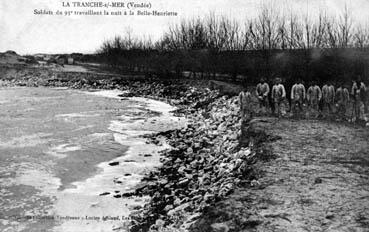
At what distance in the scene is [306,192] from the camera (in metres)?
7.77

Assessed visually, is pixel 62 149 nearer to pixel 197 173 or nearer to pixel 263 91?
pixel 197 173

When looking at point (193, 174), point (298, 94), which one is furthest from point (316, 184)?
point (298, 94)

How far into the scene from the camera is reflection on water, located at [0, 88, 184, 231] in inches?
374

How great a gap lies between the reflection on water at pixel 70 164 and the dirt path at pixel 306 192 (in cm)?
311

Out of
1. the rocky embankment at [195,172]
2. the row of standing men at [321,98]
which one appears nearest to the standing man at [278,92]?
the row of standing men at [321,98]

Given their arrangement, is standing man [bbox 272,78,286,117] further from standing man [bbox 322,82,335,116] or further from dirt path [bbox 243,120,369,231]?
dirt path [bbox 243,120,369,231]

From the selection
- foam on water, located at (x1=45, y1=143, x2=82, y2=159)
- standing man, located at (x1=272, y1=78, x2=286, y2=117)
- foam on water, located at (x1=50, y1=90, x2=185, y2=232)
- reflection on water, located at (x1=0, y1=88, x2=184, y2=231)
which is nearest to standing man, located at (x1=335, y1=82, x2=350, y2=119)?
standing man, located at (x1=272, y1=78, x2=286, y2=117)

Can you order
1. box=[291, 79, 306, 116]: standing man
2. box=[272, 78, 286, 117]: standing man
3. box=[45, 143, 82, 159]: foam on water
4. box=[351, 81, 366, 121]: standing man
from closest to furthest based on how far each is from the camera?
1. box=[351, 81, 366, 121]: standing man
2. box=[272, 78, 286, 117]: standing man
3. box=[291, 79, 306, 116]: standing man
4. box=[45, 143, 82, 159]: foam on water

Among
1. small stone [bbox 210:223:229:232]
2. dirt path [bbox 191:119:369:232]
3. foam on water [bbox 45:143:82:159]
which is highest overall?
dirt path [bbox 191:119:369:232]

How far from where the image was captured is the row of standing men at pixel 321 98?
577 inches

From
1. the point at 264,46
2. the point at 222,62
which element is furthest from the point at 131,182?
the point at 222,62

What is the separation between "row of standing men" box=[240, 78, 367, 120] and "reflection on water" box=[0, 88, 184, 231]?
16.7 ft

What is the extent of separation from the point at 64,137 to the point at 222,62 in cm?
2537

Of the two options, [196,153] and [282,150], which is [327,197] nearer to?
[282,150]
